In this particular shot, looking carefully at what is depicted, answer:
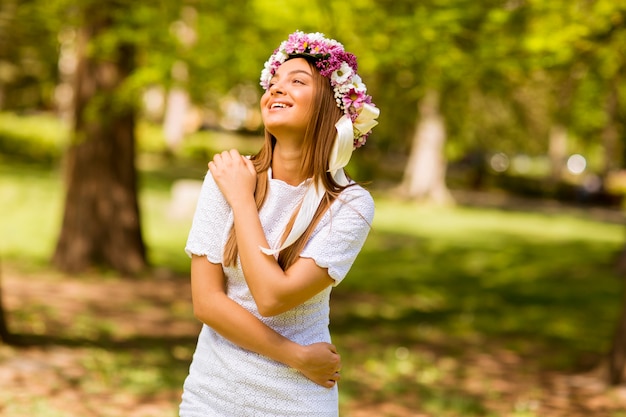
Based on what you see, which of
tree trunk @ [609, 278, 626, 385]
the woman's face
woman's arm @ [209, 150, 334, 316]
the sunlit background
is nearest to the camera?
woman's arm @ [209, 150, 334, 316]

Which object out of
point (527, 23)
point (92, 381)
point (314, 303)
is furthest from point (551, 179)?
point (314, 303)

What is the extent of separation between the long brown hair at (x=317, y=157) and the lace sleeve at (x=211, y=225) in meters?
0.03

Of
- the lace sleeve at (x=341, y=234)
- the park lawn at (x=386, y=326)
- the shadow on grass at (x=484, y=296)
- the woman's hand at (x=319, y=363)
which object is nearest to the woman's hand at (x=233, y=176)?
the lace sleeve at (x=341, y=234)

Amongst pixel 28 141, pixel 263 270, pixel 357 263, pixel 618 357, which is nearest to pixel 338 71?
pixel 263 270

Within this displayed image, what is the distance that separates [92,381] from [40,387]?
0.49 meters

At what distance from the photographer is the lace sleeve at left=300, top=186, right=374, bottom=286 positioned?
2469mm

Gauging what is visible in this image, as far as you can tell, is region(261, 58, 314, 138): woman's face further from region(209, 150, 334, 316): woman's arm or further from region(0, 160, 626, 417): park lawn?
region(0, 160, 626, 417): park lawn

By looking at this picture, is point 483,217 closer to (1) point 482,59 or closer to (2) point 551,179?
(2) point 551,179

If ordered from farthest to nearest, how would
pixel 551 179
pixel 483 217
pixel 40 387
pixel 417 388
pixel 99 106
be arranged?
pixel 551 179 → pixel 483 217 → pixel 99 106 → pixel 417 388 → pixel 40 387

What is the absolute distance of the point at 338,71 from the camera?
258 centimetres

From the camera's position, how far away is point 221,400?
8.29ft

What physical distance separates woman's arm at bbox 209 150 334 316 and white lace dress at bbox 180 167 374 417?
46mm

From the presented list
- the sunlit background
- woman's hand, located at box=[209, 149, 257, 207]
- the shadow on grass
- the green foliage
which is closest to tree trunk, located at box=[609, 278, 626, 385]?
the sunlit background

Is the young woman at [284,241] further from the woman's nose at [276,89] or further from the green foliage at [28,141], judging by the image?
the green foliage at [28,141]
